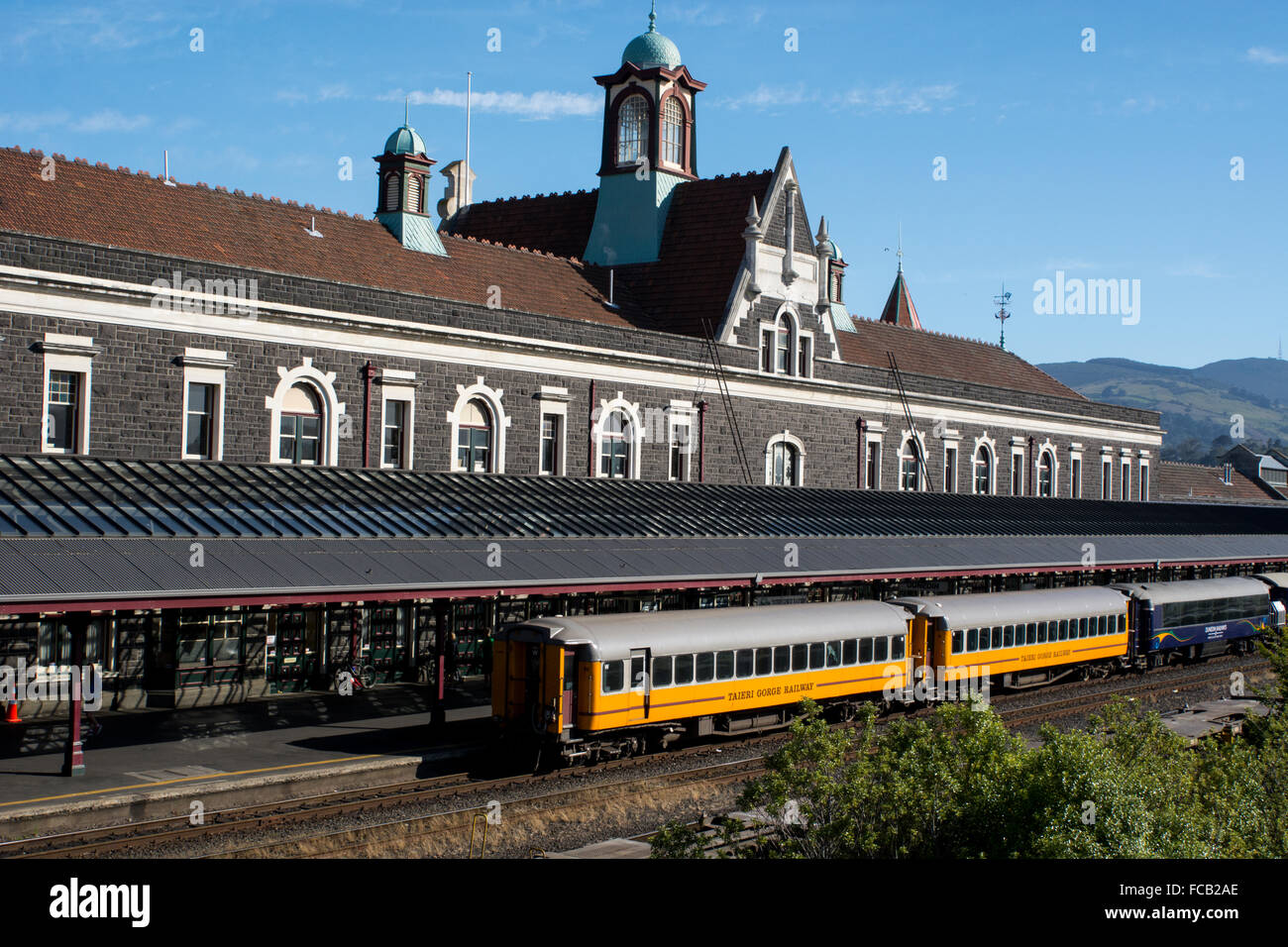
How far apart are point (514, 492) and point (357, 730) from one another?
9682 mm

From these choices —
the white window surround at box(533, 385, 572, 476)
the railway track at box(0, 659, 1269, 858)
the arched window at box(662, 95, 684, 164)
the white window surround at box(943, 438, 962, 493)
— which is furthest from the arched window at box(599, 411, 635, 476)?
the white window surround at box(943, 438, 962, 493)

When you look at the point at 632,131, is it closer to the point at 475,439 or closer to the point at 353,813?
the point at 475,439

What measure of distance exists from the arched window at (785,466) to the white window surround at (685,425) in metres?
4.53

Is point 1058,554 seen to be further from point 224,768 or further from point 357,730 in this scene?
point 224,768

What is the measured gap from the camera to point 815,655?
30016 millimetres

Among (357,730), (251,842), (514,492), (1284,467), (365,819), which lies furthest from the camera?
(1284,467)

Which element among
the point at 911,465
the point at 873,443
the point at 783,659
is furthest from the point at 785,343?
the point at 783,659

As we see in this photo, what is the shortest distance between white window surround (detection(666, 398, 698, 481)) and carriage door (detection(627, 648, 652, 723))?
20353mm

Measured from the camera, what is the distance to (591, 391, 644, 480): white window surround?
4312cm

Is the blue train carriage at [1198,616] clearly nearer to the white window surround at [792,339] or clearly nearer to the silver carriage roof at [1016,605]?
the silver carriage roof at [1016,605]

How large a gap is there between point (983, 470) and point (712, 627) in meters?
38.6

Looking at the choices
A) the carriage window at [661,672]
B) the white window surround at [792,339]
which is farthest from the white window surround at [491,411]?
the carriage window at [661,672]

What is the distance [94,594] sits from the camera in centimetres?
2131
